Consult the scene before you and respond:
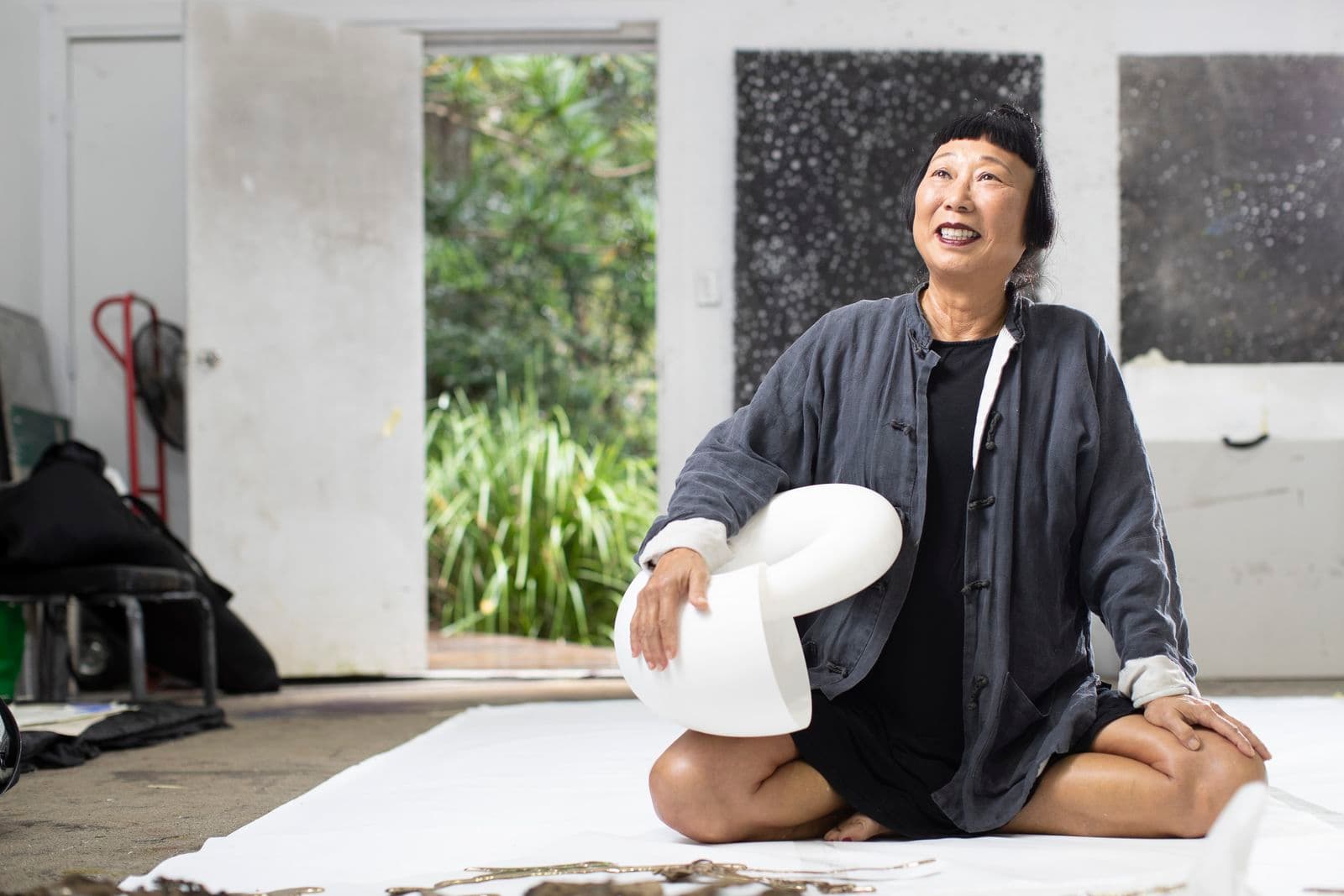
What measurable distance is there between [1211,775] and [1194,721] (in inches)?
2.6

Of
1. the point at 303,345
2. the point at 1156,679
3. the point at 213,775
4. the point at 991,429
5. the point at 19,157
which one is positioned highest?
the point at 19,157

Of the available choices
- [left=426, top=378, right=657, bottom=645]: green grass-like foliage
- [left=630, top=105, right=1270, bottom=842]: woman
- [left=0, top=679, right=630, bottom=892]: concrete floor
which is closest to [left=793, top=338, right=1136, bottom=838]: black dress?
[left=630, top=105, right=1270, bottom=842]: woman

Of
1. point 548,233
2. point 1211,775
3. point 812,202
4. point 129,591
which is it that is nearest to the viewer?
point 1211,775

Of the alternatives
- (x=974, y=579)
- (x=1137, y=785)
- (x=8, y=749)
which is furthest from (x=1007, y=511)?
(x=8, y=749)

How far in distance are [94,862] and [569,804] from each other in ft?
2.19

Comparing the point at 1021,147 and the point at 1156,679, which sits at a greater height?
the point at 1021,147

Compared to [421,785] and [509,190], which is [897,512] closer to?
[421,785]

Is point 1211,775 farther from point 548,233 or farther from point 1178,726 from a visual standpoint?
point 548,233

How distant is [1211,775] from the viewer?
1587mm

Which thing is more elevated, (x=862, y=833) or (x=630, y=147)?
(x=630, y=147)

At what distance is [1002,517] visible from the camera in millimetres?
1688

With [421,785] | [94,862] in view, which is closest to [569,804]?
[421,785]

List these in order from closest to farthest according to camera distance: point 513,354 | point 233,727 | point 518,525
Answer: point 233,727 → point 518,525 → point 513,354

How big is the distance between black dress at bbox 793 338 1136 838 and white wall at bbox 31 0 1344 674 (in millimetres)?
2696
